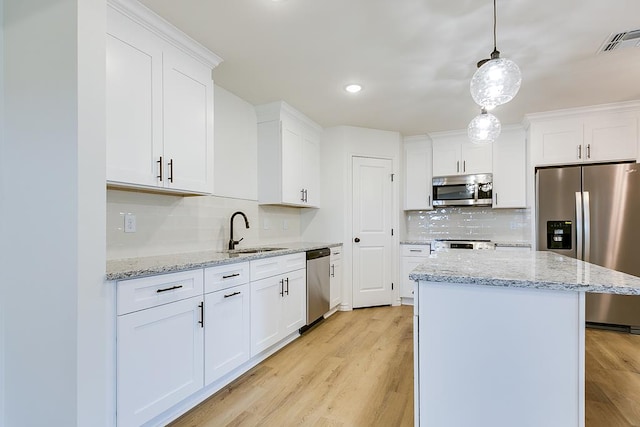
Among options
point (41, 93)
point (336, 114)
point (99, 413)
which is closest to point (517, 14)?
point (336, 114)

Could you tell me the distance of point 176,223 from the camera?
8.21 ft

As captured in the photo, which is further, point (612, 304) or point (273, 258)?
point (612, 304)

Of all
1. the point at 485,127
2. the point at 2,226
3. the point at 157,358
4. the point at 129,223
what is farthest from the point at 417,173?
the point at 2,226

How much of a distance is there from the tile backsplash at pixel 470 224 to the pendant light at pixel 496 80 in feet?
10.1

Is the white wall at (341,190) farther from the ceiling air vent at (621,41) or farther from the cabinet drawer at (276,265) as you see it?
the ceiling air vent at (621,41)

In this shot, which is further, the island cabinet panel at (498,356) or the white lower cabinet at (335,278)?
the white lower cabinet at (335,278)

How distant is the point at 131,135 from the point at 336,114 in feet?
7.86

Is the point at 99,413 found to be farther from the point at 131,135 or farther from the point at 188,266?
the point at 131,135

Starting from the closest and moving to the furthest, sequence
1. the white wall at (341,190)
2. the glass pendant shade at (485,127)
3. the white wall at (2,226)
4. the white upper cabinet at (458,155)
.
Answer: the white wall at (2,226) → the glass pendant shade at (485,127) → the white wall at (341,190) → the white upper cabinet at (458,155)

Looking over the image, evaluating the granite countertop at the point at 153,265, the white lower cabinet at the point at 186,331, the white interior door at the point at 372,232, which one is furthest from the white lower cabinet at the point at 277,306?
the white interior door at the point at 372,232

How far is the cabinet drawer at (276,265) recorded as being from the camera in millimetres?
2514

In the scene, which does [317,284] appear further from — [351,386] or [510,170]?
[510,170]

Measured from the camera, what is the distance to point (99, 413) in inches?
57.2

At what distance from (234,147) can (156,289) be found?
1.81m
